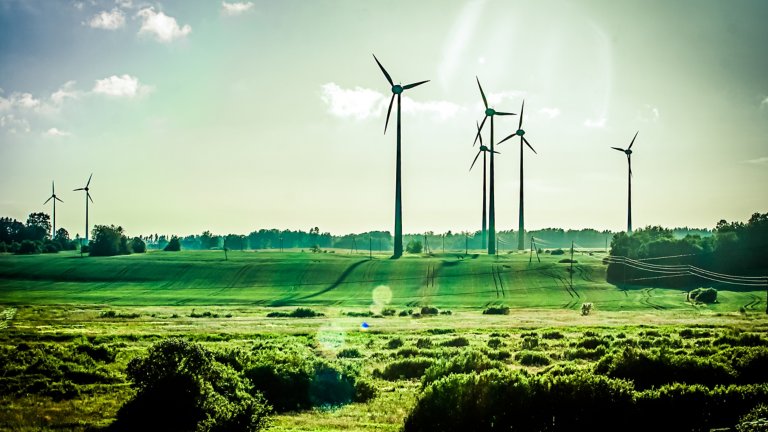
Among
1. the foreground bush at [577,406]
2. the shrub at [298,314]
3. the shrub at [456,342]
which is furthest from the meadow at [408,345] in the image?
the shrub at [298,314]

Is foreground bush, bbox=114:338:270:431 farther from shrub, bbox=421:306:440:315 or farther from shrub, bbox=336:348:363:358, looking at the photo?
shrub, bbox=421:306:440:315

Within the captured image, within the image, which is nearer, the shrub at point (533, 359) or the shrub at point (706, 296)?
the shrub at point (533, 359)

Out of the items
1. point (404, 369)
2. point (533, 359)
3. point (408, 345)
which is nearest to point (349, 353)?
point (408, 345)

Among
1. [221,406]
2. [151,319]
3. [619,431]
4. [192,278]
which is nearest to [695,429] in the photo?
[619,431]

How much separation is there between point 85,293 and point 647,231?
480ft

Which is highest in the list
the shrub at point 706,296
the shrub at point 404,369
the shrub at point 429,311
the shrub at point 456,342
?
the shrub at point 404,369

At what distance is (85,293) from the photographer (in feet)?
515

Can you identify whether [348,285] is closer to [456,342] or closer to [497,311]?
[497,311]

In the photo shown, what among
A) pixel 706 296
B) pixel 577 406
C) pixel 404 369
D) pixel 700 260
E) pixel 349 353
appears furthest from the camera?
pixel 700 260

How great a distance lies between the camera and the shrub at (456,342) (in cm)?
5552

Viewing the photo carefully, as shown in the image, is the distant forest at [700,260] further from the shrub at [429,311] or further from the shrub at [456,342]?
the shrub at [456,342]

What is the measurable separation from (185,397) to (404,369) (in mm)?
16892

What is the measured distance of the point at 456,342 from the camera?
186ft

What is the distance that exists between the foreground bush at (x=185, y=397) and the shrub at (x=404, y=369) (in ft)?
40.1
